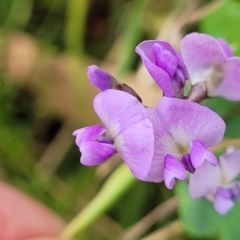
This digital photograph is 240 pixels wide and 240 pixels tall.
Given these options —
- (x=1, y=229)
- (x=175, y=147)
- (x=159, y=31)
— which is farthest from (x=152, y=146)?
(x=159, y=31)

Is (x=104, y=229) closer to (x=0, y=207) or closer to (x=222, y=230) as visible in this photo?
(x=0, y=207)

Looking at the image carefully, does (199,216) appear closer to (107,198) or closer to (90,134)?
(107,198)

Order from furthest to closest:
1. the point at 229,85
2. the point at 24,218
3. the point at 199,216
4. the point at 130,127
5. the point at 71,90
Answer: the point at 71,90 < the point at 24,218 < the point at 199,216 < the point at 229,85 < the point at 130,127

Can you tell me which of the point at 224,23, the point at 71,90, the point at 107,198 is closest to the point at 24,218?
the point at 107,198

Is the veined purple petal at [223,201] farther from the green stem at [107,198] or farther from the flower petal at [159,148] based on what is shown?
the green stem at [107,198]

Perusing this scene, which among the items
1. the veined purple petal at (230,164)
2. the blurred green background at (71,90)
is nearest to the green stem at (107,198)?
the blurred green background at (71,90)

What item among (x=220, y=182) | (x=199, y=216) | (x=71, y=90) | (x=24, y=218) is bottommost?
(x=24, y=218)
